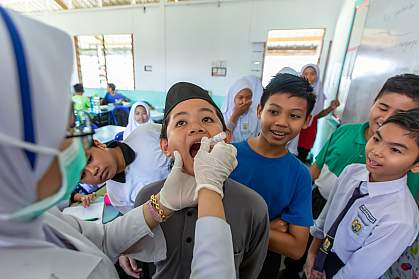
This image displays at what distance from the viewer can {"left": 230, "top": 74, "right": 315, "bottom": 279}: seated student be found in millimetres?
989

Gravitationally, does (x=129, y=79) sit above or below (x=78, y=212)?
above

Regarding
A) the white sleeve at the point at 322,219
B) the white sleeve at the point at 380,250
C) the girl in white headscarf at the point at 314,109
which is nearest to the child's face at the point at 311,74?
the girl in white headscarf at the point at 314,109

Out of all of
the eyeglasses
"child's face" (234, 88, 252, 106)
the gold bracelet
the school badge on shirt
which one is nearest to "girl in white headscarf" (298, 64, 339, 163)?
"child's face" (234, 88, 252, 106)

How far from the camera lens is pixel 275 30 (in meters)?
5.48

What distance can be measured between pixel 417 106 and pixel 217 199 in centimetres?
124

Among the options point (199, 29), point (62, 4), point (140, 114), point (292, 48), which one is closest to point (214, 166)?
point (140, 114)

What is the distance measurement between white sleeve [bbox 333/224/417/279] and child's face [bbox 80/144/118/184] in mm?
1365

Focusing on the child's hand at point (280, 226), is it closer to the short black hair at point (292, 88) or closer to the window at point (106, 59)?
the short black hair at point (292, 88)

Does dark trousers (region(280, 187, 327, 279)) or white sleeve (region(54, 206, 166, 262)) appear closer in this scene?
white sleeve (region(54, 206, 166, 262))

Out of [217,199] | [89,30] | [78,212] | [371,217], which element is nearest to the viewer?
[217,199]

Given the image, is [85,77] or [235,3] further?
[85,77]

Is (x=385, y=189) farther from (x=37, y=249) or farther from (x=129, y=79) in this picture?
(x=129, y=79)

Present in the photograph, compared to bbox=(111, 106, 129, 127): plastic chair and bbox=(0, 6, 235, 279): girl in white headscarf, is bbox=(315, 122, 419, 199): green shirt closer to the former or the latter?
bbox=(0, 6, 235, 279): girl in white headscarf

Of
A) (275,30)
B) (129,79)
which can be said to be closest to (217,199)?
(275,30)
